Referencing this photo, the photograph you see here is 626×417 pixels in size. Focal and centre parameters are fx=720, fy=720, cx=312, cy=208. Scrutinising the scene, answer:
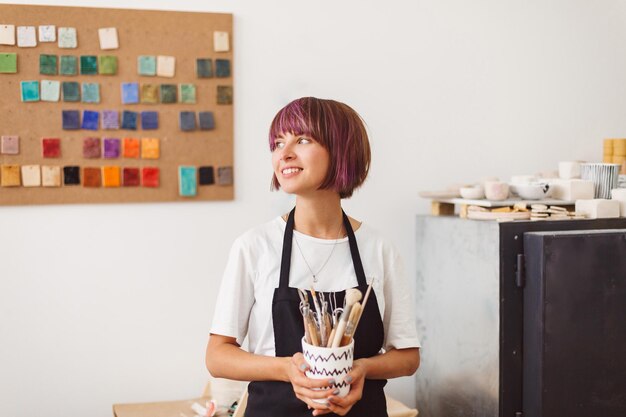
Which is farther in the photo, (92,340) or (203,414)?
(92,340)

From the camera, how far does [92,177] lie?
107 inches

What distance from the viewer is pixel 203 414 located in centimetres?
256

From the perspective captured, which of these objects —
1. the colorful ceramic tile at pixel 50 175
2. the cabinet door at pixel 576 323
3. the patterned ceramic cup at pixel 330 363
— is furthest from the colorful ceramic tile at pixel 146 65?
the patterned ceramic cup at pixel 330 363

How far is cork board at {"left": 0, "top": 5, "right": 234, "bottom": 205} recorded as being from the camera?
266 cm

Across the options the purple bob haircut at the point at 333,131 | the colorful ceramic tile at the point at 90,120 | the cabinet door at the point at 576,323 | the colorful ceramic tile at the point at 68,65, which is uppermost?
the colorful ceramic tile at the point at 68,65

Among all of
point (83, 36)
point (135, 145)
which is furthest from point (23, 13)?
point (135, 145)

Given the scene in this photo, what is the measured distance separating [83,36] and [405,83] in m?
1.33

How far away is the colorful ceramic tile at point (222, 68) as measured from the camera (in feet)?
9.30

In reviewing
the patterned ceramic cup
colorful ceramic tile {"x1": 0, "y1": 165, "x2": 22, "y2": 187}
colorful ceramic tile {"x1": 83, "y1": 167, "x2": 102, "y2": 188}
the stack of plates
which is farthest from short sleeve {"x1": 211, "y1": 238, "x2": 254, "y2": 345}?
the stack of plates

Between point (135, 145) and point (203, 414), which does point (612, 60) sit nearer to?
point (135, 145)

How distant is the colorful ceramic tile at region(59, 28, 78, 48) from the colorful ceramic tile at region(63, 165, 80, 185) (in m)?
0.45

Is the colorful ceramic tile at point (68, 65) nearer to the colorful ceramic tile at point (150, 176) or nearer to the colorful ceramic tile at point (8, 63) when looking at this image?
the colorful ceramic tile at point (8, 63)

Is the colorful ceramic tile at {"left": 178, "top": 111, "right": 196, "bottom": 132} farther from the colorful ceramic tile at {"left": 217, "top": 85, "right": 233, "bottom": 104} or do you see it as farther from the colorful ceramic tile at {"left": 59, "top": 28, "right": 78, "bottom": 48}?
the colorful ceramic tile at {"left": 59, "top": 28, "right": 78, "bottom": 48}

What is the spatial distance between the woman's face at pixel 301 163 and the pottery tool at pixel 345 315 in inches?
11.7
